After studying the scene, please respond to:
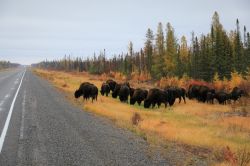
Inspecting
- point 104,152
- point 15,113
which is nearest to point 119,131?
point 104,152

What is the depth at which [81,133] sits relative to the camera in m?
13.6

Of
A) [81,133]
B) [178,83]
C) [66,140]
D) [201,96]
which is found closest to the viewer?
[66,140]

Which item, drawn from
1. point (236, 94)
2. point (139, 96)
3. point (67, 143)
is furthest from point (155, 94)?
point (67, 143)

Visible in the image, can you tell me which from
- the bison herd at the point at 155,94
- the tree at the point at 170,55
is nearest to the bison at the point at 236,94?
the bison herd at the point at 155,94

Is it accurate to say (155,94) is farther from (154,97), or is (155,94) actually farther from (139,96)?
(139,96)

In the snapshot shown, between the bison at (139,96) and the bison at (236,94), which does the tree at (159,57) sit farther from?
the bison at (139,96)

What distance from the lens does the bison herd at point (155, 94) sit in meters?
28.2

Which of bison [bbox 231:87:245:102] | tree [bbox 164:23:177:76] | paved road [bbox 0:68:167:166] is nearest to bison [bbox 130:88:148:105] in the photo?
bison [bbox 231:87:245:102]

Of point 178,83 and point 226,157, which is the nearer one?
point 226,157

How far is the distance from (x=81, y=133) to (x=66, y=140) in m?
1.44

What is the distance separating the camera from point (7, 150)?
10.5 m

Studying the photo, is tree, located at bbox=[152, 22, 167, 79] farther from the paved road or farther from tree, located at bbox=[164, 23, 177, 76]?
the paved road

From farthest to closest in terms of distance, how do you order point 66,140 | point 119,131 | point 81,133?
point 119,131 → point 81,133 → point 66,140

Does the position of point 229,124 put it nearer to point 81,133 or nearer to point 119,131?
point 119,131
